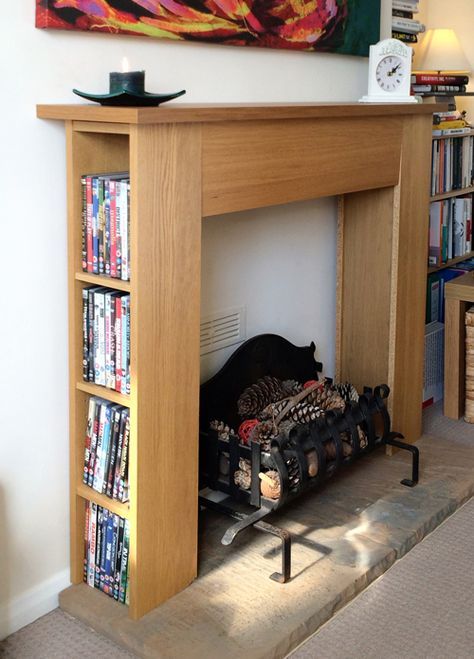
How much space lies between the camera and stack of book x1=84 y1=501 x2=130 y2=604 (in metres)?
1.97

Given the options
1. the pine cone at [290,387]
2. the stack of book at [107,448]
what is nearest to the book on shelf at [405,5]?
the pine cone at [290,387]

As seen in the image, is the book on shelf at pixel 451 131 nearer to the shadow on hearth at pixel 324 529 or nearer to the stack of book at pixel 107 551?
the shadow on hearth at pixel 324 529

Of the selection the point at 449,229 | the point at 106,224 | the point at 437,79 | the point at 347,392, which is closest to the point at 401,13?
the point at 437,79

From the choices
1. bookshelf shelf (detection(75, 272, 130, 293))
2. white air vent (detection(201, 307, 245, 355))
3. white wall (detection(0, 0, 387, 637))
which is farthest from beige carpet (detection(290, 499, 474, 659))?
bookshelf shelf (detection(75, 272, 130, 293))

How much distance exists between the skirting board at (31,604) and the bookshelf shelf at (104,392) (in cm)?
47

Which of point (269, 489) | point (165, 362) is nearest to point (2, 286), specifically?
point (165, 362)

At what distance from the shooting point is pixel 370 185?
8.31 ft

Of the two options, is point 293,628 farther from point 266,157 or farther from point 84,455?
point 266,157

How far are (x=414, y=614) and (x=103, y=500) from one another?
782 millimetres

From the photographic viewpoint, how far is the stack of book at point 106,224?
5.92 feet

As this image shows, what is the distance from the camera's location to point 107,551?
2004 millimetres

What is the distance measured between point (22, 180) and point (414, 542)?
139 cm

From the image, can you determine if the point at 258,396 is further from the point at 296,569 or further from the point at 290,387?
the point at 296,569

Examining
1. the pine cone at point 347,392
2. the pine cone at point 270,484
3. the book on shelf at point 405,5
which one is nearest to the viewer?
the pine cone at point 270,484
